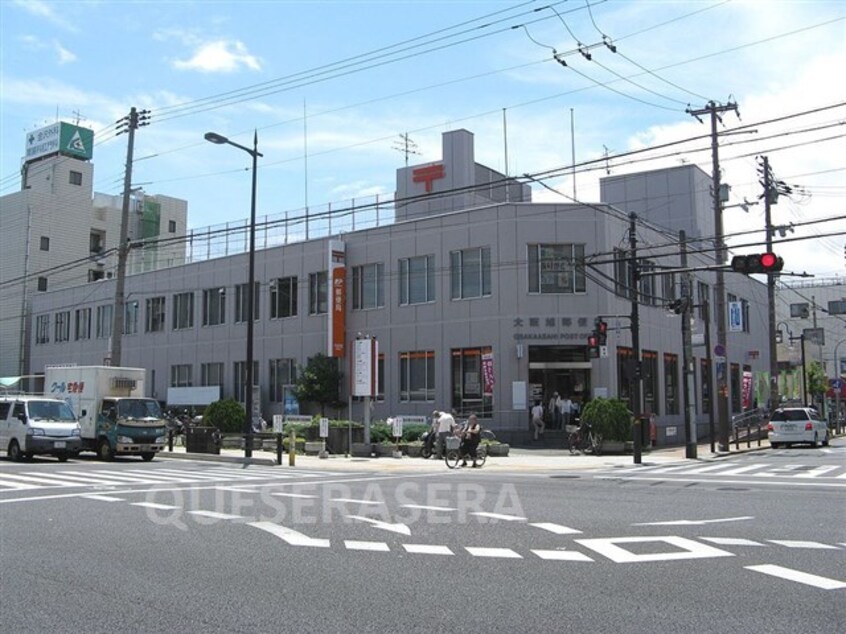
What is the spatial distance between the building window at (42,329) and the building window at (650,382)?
1769 inches

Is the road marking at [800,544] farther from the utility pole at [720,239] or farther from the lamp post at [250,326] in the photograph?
the utility pole at [720,239]

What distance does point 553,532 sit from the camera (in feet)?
34.3

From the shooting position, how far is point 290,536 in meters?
10.1

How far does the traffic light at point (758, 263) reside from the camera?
1942cm

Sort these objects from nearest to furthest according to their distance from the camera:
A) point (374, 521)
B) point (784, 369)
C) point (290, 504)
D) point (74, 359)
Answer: point (374, 521)
point (290, 504)
point (74, 359)
point (784, 369)

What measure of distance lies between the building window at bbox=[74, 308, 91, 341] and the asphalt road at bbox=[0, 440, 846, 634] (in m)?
44.5

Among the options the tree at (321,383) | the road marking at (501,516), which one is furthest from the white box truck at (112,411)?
the road marking at (501,516)

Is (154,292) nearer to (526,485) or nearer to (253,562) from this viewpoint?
(526,485)

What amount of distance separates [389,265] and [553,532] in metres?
30.5

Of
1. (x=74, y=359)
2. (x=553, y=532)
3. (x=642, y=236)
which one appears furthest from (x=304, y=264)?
(x=553, y=532)

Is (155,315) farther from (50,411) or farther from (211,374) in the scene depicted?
(50,411)

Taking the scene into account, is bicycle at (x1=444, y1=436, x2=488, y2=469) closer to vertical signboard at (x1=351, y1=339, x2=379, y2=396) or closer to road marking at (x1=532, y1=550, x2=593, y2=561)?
vertical signboard at (x1=351, y1=339, x2=379, y2=396)

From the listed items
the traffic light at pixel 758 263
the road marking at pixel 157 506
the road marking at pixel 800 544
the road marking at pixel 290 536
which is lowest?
the road marking at pixel 157 506

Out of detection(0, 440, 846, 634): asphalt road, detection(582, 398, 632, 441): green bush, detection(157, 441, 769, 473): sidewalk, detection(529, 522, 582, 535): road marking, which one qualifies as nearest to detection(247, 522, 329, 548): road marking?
detection(0, 440, 846, 634): asphalt road
